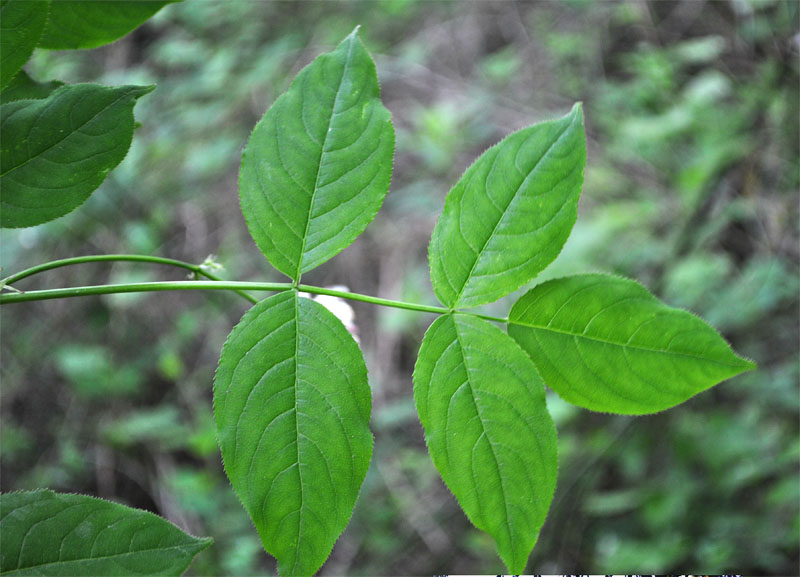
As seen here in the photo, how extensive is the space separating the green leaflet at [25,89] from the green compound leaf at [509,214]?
352 millimetres

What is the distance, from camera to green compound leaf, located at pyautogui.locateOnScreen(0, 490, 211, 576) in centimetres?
47

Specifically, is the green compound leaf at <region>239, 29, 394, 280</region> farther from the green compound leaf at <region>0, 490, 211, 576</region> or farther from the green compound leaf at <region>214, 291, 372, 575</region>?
the green compound leaf at <region>0, 490, 211, 576</region>

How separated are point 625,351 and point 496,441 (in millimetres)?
143

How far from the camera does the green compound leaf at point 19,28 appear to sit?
1.62 feet

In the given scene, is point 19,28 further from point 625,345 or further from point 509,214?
point 625,345

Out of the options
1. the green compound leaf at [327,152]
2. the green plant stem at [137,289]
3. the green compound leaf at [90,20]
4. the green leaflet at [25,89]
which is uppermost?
the green compound leaf at [90,20]

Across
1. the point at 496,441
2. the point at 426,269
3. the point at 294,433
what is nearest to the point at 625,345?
the point at 496,441

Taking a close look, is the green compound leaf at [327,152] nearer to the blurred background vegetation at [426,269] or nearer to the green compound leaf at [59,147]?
the green compound leaf at [59,147]

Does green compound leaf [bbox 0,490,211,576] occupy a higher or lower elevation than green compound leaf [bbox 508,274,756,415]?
lower

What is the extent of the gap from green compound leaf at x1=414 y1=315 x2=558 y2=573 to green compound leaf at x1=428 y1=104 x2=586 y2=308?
0.07m

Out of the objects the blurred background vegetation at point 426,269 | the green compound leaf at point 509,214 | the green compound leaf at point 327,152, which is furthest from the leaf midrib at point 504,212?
the blurred background vegetation at point 426,269

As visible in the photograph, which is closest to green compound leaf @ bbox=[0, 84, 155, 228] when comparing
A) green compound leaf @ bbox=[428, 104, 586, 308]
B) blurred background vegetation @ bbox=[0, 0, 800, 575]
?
green compound leaf @ bbox=[428, 104, 586, 308]

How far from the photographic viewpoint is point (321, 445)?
524mm

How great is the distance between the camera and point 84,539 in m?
0.48
